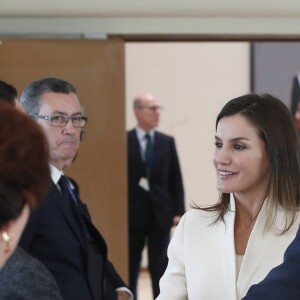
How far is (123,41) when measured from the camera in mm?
5113

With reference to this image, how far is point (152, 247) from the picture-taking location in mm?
6211

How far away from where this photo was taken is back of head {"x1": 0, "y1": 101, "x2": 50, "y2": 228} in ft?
4.30

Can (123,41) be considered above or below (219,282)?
above

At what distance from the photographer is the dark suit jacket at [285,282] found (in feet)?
5.43

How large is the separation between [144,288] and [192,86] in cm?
220

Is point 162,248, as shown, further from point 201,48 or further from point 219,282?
point 219,282

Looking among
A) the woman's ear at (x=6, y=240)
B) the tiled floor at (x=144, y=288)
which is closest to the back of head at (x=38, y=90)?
the woman's ear at (x=6, y=240)

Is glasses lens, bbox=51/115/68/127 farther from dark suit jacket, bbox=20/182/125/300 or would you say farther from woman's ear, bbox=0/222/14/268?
woman's ear, bbox=0/222/14/268

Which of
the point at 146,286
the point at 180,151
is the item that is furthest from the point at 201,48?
the point at 146,286

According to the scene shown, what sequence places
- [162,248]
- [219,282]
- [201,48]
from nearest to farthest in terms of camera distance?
1. [219,282]
2. [162,248]
3. [201,48]

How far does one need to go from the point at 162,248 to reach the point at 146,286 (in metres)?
1.89

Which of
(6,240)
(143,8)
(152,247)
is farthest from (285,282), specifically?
(152,247)

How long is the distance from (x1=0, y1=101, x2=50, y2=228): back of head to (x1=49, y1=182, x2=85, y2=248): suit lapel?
1386 mm

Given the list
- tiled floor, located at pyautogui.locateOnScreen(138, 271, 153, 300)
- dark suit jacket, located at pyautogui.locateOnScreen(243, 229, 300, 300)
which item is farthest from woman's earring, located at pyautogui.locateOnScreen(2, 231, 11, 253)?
tiled floor, located at pyautogui.locateOnScreen(138, 271, 153, 300)
